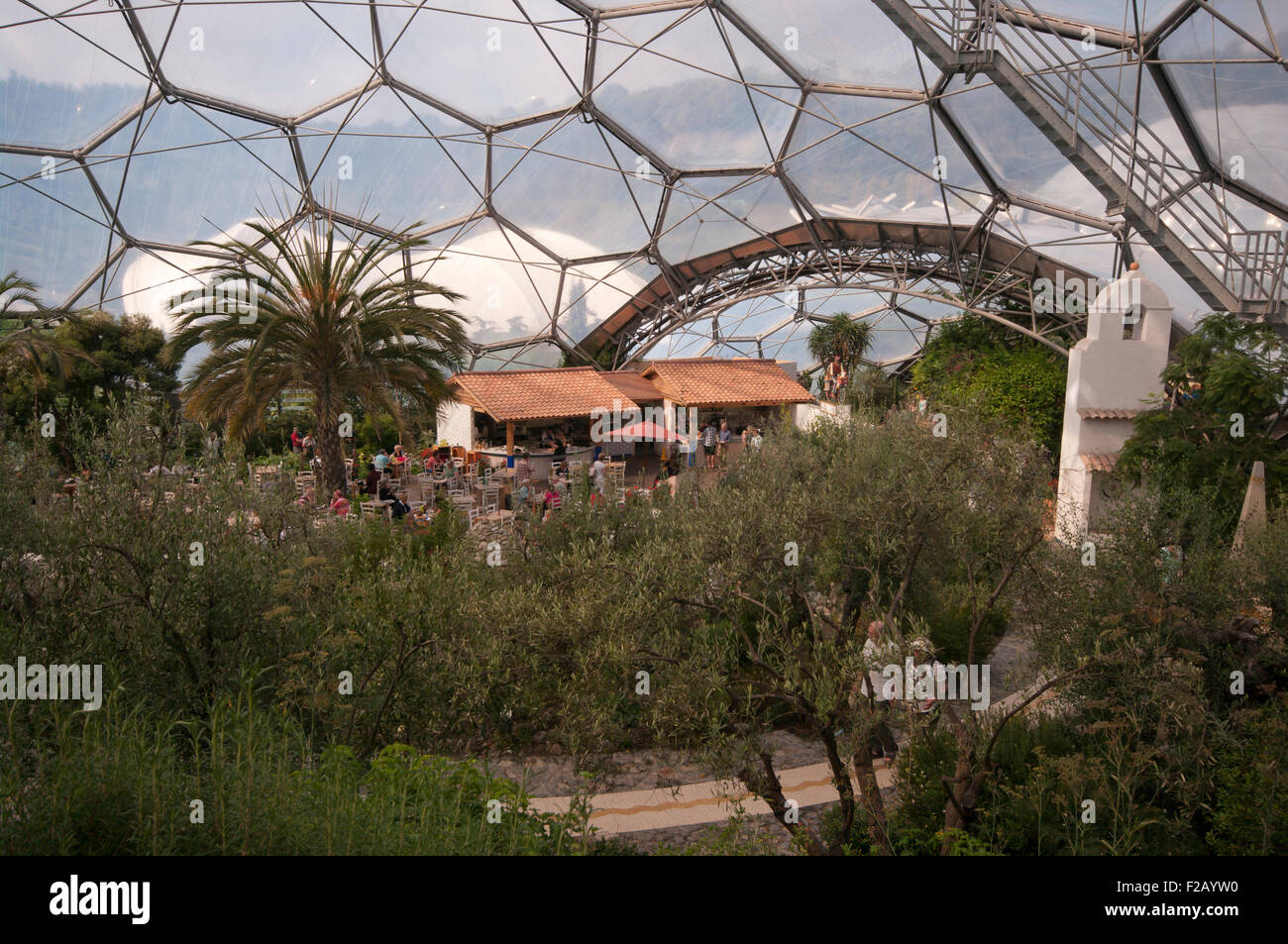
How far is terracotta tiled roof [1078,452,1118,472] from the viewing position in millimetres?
14102

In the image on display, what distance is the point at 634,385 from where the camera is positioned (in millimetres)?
27141

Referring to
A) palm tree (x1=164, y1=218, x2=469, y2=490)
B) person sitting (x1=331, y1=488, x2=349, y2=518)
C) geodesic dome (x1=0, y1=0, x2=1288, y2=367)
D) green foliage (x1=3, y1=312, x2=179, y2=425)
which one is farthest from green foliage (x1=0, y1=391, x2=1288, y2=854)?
green foliage (x1=3, y1=312, x2=179, y2=425)

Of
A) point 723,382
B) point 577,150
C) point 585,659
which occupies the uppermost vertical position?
point 577,150

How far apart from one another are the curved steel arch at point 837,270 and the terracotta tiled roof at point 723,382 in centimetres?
256

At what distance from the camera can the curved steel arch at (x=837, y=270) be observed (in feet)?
75.6

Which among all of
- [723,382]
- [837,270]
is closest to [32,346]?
[723,382]

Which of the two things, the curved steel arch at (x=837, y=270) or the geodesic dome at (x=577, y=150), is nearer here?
the geodesic dome at (x=577, y=150)

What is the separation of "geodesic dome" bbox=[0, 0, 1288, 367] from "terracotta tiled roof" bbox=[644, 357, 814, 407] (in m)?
2.60

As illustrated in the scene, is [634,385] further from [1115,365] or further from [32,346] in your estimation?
[32,346]

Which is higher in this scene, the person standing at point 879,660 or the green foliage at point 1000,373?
the green foliage at point 1000,373

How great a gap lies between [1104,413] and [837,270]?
44.0ft

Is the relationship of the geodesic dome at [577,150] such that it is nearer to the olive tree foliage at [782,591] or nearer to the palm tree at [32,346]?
the palm tree at [32,346]

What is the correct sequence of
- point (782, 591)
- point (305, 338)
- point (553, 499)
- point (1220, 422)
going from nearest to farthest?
1. point (782, 591)
2. point (1220, 422)
3. point (305, 338)
4. point (553, 499)

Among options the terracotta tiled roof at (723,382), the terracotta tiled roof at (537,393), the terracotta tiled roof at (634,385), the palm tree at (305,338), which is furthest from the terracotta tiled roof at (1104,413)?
the terracotta tiled roof at (634,385)
